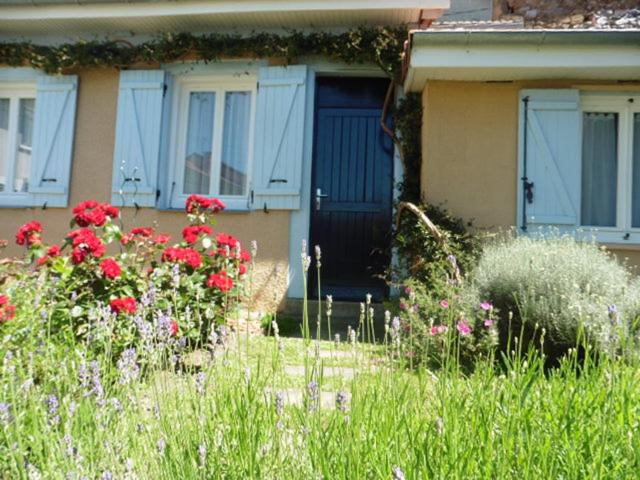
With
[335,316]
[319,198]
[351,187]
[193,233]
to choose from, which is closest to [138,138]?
[319,198]

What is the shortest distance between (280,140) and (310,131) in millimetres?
381

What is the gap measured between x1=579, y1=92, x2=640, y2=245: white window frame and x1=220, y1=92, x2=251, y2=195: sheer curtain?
3.92m

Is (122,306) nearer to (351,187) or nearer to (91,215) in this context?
(91,215)

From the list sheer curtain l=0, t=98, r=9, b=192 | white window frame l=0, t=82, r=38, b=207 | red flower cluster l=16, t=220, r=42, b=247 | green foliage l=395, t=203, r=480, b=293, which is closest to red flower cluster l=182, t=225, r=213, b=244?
red flower cluster l=16, t=220, r=42, b=247

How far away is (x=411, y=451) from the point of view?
159 cm

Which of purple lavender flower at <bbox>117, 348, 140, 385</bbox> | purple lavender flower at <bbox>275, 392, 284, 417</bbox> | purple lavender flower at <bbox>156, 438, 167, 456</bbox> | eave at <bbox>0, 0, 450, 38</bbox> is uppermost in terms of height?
eave at <bbox>0, 0, 450, 38</bbox>

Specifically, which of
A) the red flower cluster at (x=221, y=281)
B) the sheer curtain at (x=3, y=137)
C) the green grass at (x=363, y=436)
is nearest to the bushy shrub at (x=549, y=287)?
the red flower cluster at (x=221, y=281)

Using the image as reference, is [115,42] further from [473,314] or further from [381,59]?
[473,314]

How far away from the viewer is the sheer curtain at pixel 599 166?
5.75 m

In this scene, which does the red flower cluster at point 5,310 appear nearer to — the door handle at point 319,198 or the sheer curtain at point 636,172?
the door handle at point 319,198

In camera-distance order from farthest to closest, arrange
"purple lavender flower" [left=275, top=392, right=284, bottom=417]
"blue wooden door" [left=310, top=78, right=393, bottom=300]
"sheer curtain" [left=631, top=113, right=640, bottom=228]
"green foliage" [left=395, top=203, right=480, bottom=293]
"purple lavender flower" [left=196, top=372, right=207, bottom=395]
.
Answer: "blue wooden door" [left=310, top=78, right=393, bottom=300] → "sheer curtain" [left=631, top=113, right=640, bottom=228] → "green foliage" [left=395, top=203, right=480, bottom=293] → "purple lavender flower" [left=196, top=372, right=207, bottom=395] → "purple lavender flower" [left=275, top=392, right=284, bottom=417]

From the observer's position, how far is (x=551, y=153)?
551 centimetres

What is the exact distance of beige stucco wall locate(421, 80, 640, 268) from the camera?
5.59 m

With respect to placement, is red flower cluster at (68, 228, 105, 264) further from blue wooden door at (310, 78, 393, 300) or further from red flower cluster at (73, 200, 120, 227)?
blue wooden door at (310, 78, 393, 300)
